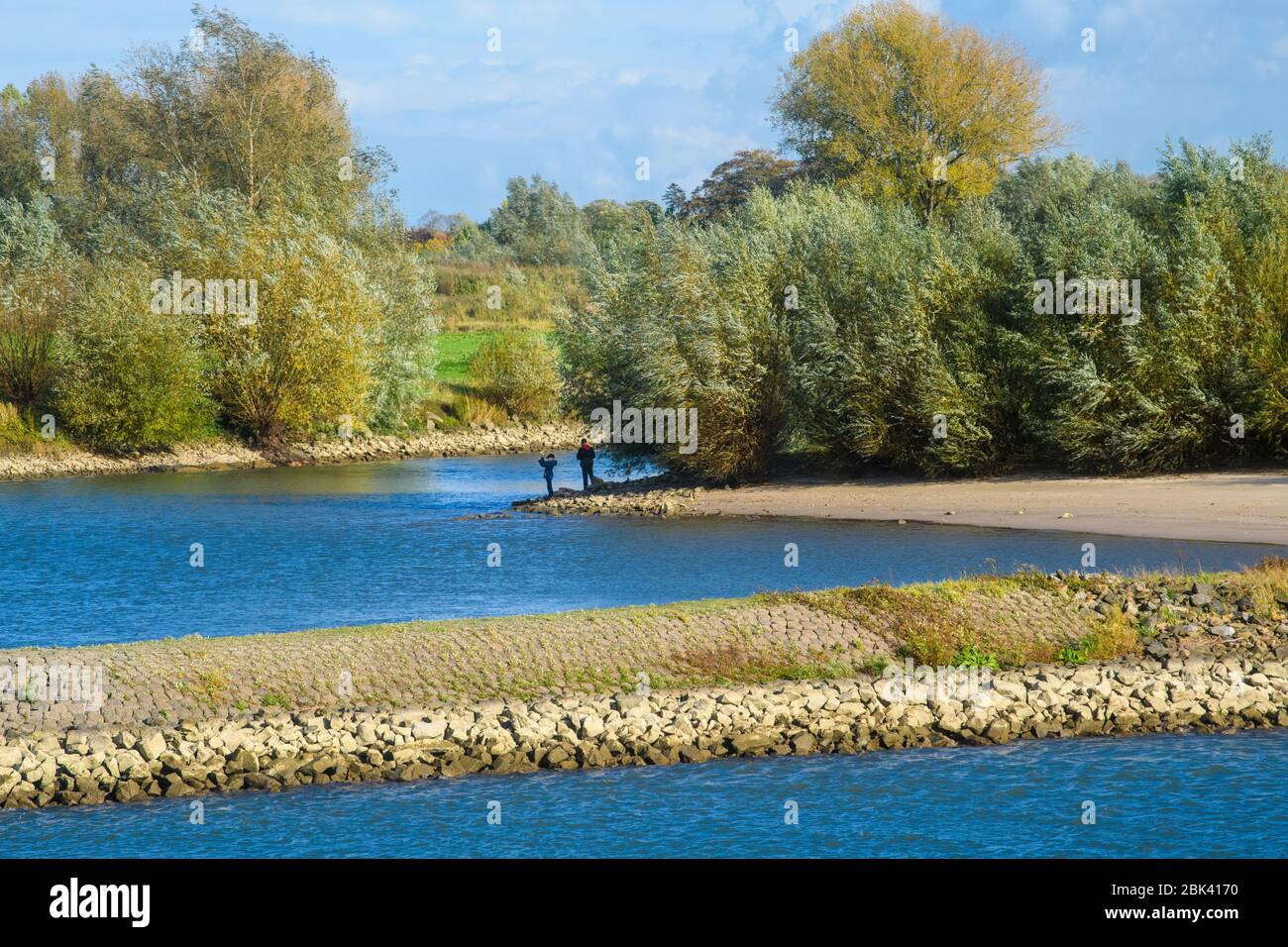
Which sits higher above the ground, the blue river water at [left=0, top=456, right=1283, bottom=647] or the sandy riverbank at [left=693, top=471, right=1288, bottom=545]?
the sandy riverbank at [left=693, top=471, right=1288, bottom=545]

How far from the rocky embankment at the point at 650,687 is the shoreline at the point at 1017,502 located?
1160 cm

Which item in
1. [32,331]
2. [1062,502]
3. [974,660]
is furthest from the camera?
[32,331]

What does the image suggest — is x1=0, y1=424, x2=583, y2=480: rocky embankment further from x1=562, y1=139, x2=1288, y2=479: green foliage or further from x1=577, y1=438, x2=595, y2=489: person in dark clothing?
x1=562, y1=139, x2=1288, y2=479: green foliage

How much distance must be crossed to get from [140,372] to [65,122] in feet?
170

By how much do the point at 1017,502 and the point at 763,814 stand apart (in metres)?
23.7

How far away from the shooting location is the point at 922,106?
68938mm

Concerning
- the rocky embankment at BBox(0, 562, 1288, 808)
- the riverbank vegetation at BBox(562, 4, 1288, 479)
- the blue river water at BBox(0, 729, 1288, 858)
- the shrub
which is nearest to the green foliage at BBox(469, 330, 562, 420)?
the shrub

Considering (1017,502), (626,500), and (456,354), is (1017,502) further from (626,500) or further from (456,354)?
(456,354)

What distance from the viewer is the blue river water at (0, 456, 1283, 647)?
25781 millimetres

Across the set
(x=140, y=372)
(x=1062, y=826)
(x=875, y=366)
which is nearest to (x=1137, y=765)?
(x=1062, y=826)

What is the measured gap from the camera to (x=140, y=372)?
6031cm

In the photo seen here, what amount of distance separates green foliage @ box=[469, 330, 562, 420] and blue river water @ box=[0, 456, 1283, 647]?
2750 centimetres

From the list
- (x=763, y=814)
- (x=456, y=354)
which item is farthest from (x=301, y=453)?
(x=763, y=814)

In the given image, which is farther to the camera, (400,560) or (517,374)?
(517,374)
